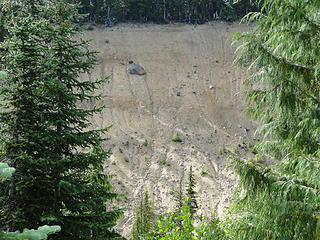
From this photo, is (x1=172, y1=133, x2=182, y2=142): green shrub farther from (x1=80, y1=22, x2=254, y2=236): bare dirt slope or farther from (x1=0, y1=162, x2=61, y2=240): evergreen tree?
(x1=0, y1=162, x2=61, y2=240): evergreen tree

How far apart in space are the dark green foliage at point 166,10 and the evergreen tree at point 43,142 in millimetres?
39826

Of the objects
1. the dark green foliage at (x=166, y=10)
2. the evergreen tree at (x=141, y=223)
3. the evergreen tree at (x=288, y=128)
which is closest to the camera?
the evergreen tree at (x=288, y=128)

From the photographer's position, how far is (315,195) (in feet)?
12.5

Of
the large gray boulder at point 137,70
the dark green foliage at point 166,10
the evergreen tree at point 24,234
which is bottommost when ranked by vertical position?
the large gray boulder at point 137,70

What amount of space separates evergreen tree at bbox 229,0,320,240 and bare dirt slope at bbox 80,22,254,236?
15.4m

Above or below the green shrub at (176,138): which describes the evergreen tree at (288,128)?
above

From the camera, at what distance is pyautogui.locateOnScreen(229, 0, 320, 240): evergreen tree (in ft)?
12.7

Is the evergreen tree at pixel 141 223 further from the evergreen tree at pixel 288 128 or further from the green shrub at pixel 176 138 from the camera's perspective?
the evergreen tree at pixel 288 128

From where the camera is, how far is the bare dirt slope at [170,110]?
2348 centimetres

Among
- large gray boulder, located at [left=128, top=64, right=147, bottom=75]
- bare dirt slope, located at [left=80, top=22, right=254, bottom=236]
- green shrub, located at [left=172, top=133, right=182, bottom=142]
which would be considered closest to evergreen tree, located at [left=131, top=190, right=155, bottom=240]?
bare dirt slope, located at [left=80, top=22, right=254, bottom=236]

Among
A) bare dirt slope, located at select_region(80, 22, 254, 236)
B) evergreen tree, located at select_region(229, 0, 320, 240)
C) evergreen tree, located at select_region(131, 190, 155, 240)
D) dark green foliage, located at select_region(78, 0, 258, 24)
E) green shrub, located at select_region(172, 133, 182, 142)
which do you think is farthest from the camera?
dark green foliage, located at select_region(78, 0, 258, 24)

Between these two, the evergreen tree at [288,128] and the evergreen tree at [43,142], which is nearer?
the evergreen tree at [288,128]

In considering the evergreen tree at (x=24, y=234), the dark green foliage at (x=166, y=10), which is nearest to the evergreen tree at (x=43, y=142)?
the evergreen tree at (x=24, y=234)

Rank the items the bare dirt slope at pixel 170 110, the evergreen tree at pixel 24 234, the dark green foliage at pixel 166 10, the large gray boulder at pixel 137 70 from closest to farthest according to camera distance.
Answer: the evergreen tree at pixel 24 234 → the bare dirt slope at pixel 170 110 → the large gray boulder at pixel 137 70 → the dark green foliage at pixel 166 10
